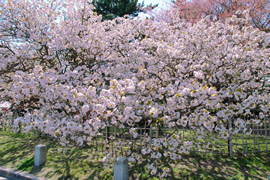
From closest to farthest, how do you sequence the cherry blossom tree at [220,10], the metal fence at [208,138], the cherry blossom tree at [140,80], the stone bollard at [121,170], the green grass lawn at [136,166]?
1. the cherry blossom tree at [140,80]
2. the stone bollard at [121,170]
3. the green grass lawn at [136,166]
4. the metal fence at [208,138]
5. the cherry blossom tree at [220,10]

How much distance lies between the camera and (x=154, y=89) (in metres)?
5.41

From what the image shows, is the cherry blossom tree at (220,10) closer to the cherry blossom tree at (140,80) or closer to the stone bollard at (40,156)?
the cherry blossom tree at (140,80)

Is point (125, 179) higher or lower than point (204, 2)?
lower

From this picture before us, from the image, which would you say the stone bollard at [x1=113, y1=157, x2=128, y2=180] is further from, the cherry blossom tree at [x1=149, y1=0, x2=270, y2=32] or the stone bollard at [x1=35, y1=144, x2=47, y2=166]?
the cherry blossom tree at [x1=149, y1=0, x2=270, y2=32]

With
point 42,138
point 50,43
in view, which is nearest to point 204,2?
point 50,43

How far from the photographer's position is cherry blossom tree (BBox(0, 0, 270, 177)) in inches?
149

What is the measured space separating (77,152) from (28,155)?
1743 mm

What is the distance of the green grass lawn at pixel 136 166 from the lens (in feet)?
14.9

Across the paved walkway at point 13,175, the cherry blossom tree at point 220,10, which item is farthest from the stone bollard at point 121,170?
the cherry blossom tree at point 220,10

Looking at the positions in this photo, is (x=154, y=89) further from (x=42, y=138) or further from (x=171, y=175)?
(x=42, y=138)

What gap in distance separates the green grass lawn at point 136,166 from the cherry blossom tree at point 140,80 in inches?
19.3

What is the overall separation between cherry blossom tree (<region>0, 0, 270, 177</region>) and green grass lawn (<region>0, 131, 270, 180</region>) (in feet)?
1.61

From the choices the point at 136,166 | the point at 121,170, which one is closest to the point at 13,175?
the point at 121,170

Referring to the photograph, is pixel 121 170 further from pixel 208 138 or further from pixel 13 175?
pixel 13 175
